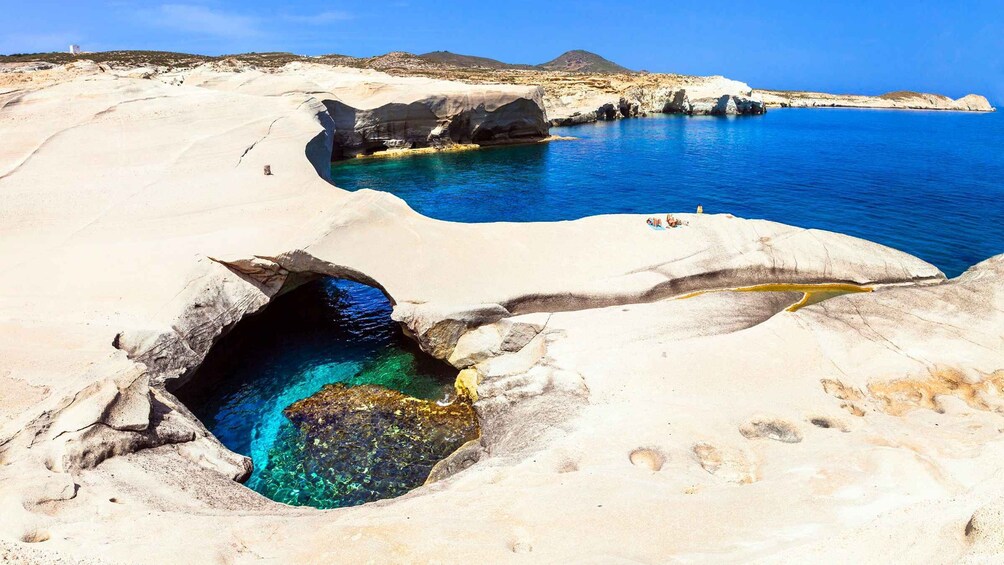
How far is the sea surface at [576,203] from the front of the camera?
49.1 feet

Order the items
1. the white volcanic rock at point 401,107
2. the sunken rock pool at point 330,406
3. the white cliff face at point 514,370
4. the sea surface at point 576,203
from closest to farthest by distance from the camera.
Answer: the white cliff face at point 514,370, the sunken rock pool at point 330,406, the sea surface at point 576,203, the white volcanic rock at point 401,107

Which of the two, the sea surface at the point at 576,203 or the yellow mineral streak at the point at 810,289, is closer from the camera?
the sea surface at the point at 576,203

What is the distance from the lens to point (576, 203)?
116 feet

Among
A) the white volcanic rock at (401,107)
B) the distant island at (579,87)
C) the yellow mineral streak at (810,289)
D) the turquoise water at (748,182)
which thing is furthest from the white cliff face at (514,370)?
the distant island at (579,87)

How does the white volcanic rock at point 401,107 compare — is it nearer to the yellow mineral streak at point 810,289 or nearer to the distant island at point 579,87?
the distant island at point 579,87

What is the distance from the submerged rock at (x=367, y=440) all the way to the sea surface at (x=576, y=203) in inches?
2.6

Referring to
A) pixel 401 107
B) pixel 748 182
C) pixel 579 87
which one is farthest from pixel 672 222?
pixel 579 87

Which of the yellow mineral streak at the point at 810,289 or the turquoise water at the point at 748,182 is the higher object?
the turquoise water at the point at 748,182

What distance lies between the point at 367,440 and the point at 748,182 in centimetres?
3546

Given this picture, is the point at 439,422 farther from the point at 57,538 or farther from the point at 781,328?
the point at 781,328

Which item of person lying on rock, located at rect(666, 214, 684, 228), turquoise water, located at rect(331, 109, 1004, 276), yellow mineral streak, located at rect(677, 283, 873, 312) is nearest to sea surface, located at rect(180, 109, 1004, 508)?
turquoise water, located at rect(331, 109, 1004, 276)

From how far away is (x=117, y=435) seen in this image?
1004 centimetres

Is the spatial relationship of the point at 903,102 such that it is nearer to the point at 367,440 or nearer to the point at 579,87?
the point at 579,87

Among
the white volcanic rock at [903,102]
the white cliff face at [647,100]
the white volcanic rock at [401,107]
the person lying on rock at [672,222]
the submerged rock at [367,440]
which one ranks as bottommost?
the submerged rock at [367,440]
